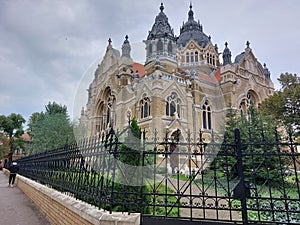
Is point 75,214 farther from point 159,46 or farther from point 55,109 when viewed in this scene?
point 55,109

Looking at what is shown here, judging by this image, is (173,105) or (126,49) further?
(126,49)

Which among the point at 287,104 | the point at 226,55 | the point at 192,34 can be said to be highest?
the point at 192,34

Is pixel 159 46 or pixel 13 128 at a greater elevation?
pixel 159 46

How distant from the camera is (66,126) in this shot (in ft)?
100

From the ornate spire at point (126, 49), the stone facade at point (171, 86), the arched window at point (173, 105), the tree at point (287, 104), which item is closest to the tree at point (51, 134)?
the stone facade at point (171, 86)

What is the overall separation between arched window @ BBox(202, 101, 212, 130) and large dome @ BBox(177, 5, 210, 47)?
554 inches

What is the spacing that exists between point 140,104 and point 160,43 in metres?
9.69

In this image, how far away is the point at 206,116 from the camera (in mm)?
25562

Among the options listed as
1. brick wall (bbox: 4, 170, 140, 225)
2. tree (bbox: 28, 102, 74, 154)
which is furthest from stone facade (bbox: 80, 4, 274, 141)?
brick wall (bbox: 4, 170, 140, 225)

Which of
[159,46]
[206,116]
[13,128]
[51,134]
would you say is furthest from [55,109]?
[206,116]

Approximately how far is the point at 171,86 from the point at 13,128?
43859 millimetres

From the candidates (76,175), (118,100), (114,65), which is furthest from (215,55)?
(76,175)

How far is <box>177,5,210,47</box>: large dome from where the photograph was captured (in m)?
36.3

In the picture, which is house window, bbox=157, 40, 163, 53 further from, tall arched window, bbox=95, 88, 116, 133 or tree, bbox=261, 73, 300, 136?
tree, bbox=261, 73, 300, 136
